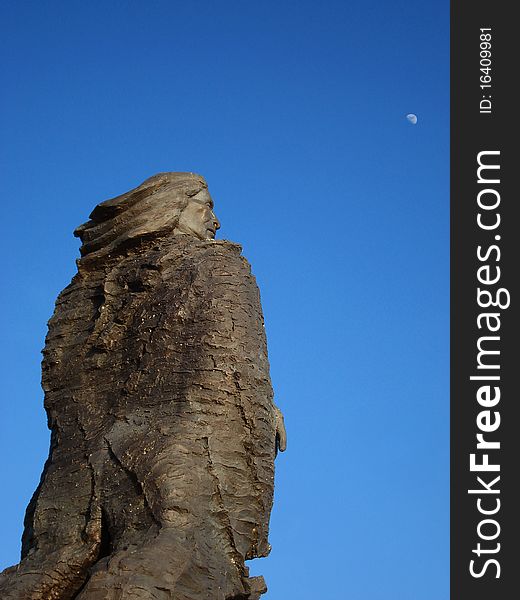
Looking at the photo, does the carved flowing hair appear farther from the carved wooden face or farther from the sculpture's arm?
the sculpture's arm

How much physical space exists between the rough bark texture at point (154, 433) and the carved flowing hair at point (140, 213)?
2.4 inches

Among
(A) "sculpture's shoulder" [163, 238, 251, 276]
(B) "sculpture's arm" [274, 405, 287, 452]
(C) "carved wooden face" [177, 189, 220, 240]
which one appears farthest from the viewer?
(C) "carved wooden face" [177, 189, 220, 240]

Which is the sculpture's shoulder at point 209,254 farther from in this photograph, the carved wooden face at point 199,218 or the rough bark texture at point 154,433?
the carved wooden face at point 199,218

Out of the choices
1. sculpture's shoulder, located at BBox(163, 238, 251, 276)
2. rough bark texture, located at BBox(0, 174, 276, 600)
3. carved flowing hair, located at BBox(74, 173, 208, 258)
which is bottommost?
rough bark texture, located at BBox(0, 174, 276, 600)

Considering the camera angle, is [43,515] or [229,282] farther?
[229,282]

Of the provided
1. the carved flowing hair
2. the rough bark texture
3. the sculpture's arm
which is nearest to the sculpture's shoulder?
the rough bark texture

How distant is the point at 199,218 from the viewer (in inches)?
310

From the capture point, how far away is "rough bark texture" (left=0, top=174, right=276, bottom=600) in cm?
597

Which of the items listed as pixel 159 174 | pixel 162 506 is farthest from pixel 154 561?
pixel 159 174

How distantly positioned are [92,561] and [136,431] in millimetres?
769

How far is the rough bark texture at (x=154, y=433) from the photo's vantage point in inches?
235

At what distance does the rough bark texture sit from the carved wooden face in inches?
6.7

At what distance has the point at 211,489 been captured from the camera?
20.6 feet

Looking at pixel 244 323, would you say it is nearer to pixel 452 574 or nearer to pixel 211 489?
pixel 211 489
